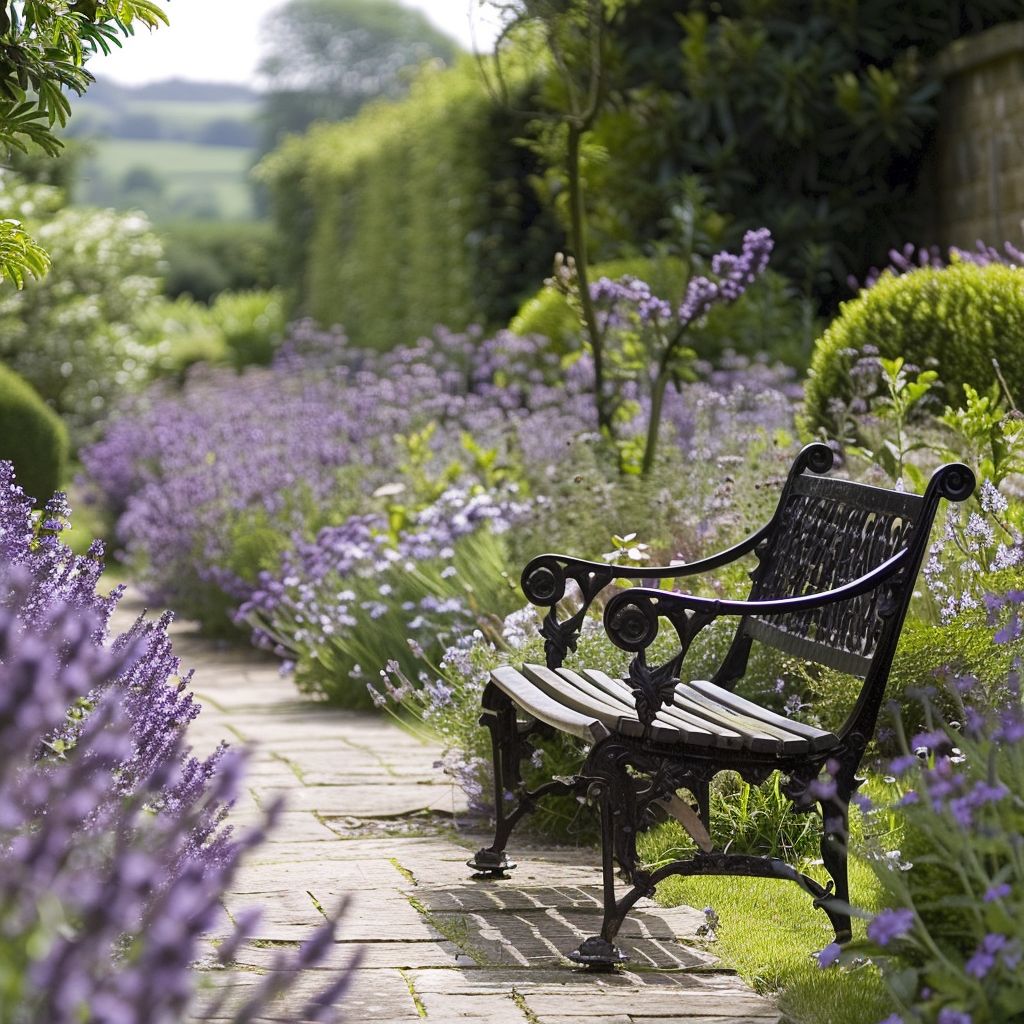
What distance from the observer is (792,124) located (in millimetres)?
11398

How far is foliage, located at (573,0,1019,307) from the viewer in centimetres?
1120

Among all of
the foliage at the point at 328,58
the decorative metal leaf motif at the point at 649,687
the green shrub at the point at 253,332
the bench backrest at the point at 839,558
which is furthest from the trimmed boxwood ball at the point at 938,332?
the foliage at the point at 328,58

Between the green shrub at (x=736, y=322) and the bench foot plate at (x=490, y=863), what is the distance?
641 centimetres

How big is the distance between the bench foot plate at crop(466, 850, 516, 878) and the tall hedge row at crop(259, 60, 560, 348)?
603 cm

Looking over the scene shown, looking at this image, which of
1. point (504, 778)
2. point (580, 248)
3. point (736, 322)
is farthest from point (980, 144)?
point (504, 778)

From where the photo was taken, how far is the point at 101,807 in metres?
2.97

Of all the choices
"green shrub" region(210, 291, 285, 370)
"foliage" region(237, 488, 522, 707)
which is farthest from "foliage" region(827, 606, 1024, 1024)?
"green shrub" region(210, 291, 285, 370)

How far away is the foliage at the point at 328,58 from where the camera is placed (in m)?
82.5

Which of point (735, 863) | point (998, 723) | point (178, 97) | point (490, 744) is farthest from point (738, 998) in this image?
point (178, 97)

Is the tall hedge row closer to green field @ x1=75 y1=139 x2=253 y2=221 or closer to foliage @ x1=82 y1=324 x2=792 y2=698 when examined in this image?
foliage @ x1=82 y1=324 x2=792 y2=698

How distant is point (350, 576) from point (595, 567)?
322 centimetres

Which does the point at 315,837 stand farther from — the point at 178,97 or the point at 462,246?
the point at 178,97

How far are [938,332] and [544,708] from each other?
368 cm

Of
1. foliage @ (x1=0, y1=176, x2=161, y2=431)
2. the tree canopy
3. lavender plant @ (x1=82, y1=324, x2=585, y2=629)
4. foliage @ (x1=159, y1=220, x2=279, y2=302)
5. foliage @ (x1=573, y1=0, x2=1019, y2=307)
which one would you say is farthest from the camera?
foliage @ (x1=159, y1=220, x2=279, y2=302)
